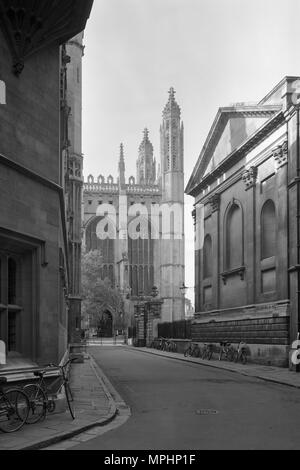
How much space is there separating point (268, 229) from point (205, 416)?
1978 centimetres

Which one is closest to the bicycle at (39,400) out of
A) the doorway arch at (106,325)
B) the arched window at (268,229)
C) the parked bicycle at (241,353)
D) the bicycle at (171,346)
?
the parked bicycle at (241,353)

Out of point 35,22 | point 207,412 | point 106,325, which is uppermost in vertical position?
point 35,22

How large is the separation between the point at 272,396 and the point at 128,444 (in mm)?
7316

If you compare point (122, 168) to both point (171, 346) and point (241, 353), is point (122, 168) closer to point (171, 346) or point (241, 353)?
point (171, 346)

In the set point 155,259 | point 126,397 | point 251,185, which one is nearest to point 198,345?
point 251,185

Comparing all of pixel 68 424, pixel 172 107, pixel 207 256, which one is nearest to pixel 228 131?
pixel 207 256

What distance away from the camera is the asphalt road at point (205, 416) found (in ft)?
28.2

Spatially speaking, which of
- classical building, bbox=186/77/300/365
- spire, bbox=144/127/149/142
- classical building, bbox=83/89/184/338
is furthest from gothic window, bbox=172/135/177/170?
classical building, bbox=186/77/300/365

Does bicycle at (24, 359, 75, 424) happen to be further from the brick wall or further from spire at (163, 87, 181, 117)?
spire at (163, 87, 181, 117)

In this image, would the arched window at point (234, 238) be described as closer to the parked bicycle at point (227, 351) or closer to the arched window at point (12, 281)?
the parked bicycle at point (227, 351)

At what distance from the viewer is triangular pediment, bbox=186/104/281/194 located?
30500 mm

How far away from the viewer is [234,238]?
35375 millimetres

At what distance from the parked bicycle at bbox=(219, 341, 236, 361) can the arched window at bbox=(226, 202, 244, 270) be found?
444cm

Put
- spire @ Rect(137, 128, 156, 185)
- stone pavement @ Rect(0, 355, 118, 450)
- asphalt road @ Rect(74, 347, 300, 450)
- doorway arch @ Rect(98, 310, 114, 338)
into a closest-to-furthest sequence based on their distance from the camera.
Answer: stone pavement @ Rect(0, 355, 118, 450) < asphalt road @ Rect(74, 347, 300, 450) < doorway arch @ Rect(98, 310, 114, 338) < spire @ Rect(137, 128, 156, 185)
